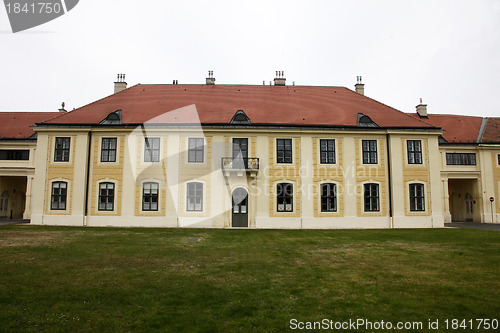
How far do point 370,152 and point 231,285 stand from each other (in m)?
20.1

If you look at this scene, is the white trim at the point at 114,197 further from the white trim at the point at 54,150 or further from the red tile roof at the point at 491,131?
the red tile roof at the point at 491,131

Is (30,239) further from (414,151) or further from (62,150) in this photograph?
(414,151)

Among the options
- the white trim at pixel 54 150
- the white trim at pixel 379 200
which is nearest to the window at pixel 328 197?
the white trim at pixel 379 200

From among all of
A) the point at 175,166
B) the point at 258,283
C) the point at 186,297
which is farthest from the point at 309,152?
the point at 186,297

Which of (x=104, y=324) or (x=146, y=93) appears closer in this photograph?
(x=104, y=324)

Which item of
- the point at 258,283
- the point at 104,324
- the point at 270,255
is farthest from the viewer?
the point at 270,255

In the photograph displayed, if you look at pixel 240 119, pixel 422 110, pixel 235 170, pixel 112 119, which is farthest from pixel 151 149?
pixel 422 110

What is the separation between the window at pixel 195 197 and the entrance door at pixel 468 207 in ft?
88.9

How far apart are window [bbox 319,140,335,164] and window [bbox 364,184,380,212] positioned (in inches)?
134

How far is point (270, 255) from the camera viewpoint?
13.0 m

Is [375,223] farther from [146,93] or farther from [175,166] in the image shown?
[146,93]

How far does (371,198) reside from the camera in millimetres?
25219

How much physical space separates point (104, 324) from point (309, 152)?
21.0 meters

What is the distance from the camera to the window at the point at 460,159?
32.3 m
